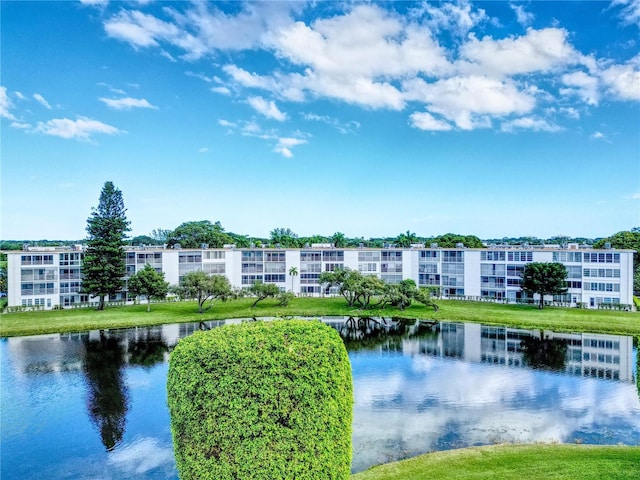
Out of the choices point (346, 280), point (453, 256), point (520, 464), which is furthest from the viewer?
point (453, 256)

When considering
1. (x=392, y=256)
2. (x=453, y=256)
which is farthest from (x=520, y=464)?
(x=392, y=256)

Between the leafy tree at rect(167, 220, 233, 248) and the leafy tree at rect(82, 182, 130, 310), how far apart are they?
34.4 meters

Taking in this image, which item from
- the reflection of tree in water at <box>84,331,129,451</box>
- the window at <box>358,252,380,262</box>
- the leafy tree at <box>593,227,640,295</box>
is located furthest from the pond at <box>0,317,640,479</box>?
the leafy tree at <box>593,227,640,295</box>

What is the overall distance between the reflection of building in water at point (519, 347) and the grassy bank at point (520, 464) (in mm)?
14407

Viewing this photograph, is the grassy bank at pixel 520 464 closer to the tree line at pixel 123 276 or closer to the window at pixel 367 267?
the tree line at pixel 123 276

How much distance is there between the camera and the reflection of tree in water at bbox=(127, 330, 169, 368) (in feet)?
103

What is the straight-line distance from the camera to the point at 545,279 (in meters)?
51.3

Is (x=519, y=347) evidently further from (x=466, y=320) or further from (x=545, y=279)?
(x=545, y=279)

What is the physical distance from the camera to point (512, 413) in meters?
21.4

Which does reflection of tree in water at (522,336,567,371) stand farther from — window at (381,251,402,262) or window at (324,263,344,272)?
window at (324,263,344,272)

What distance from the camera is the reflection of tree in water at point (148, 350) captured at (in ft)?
103

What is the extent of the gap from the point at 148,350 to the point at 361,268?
3938 cm

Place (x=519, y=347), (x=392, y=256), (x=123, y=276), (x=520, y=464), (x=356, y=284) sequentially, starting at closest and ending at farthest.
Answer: (x=520, y=464)
(x=519, y=347)
(x=356, y=284)
(x=123, y=276)
(x=392, y=256)

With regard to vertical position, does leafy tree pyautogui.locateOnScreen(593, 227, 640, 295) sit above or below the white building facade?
above
